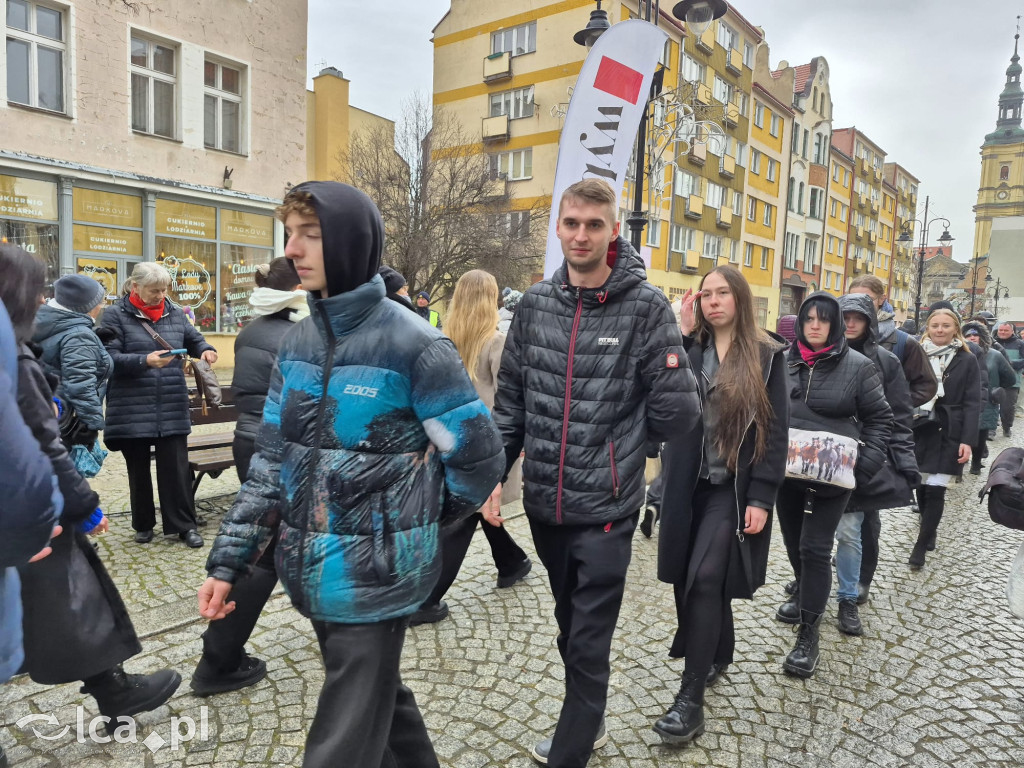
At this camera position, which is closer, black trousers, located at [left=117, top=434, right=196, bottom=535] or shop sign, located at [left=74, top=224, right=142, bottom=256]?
black trousers, located at [left=117, top=434, right=196, bottom=535]

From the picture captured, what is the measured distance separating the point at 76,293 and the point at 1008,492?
5099 mm

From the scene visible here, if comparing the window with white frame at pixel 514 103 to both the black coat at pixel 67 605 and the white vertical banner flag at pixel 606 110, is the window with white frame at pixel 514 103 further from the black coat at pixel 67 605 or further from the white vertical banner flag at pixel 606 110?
the black coat at pixel 67 605

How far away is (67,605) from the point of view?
8.59 feet

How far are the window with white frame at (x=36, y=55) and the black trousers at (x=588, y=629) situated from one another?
15409 millimetres

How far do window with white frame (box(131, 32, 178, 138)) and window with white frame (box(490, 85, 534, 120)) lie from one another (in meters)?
16.0

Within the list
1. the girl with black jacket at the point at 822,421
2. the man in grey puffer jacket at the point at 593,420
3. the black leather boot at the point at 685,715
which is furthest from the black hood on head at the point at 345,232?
the girl with black jacket at the point at 822,421

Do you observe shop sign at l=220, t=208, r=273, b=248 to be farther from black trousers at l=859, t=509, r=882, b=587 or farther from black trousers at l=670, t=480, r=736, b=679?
black trousers at l=670, t=480, r=736, b=679

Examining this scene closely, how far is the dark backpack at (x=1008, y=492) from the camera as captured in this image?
314cm

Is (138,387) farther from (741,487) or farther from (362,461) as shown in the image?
(741,487)

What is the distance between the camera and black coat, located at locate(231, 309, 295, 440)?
3679 mm

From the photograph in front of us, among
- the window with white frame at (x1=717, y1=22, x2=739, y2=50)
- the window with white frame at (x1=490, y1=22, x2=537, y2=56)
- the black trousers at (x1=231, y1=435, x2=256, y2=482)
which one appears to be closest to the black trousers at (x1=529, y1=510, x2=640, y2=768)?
the black trousers at (x1=231, y1=435, x2=256, y2=482)

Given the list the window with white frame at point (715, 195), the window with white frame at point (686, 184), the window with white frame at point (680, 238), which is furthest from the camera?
the window with white frame at point (715, 195)

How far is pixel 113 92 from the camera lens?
14.5m

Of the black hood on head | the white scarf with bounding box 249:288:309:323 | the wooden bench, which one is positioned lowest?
the wooden bench
